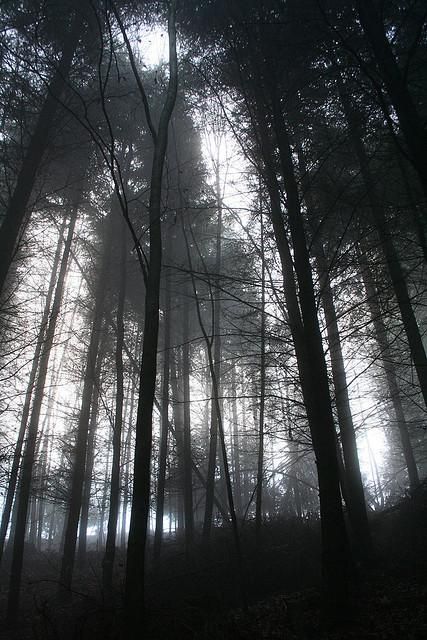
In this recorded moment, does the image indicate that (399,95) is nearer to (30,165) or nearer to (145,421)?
(145,421)

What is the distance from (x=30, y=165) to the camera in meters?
6.27

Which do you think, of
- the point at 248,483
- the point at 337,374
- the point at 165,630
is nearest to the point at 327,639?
the point at 165,630

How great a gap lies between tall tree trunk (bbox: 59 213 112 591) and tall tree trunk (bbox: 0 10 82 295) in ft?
11.5

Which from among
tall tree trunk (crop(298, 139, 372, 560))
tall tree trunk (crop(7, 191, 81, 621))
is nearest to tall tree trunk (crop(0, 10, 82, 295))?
tall tree trunk (crop(7, 191, 81, 621))

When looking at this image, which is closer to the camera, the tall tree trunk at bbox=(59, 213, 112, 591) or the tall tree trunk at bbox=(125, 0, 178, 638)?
the tall tree trunk at bbox=(125, 0, 178, 638)

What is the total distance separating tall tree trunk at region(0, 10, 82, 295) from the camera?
566cm

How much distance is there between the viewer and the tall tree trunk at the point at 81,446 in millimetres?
8562

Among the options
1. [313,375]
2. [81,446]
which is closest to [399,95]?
[313,375]

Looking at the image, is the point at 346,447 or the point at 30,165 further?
the point at 346,447

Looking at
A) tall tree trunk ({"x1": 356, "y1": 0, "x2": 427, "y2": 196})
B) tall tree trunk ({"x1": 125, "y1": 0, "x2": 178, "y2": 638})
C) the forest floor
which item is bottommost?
the forest floor

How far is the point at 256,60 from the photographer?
5.57 meters

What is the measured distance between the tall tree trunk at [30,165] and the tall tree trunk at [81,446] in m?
3.50

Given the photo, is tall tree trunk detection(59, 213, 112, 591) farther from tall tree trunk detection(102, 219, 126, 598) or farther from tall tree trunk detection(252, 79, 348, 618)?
tall tree trunk detection(252, 79, 348, 618)

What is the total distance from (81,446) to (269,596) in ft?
19.0
